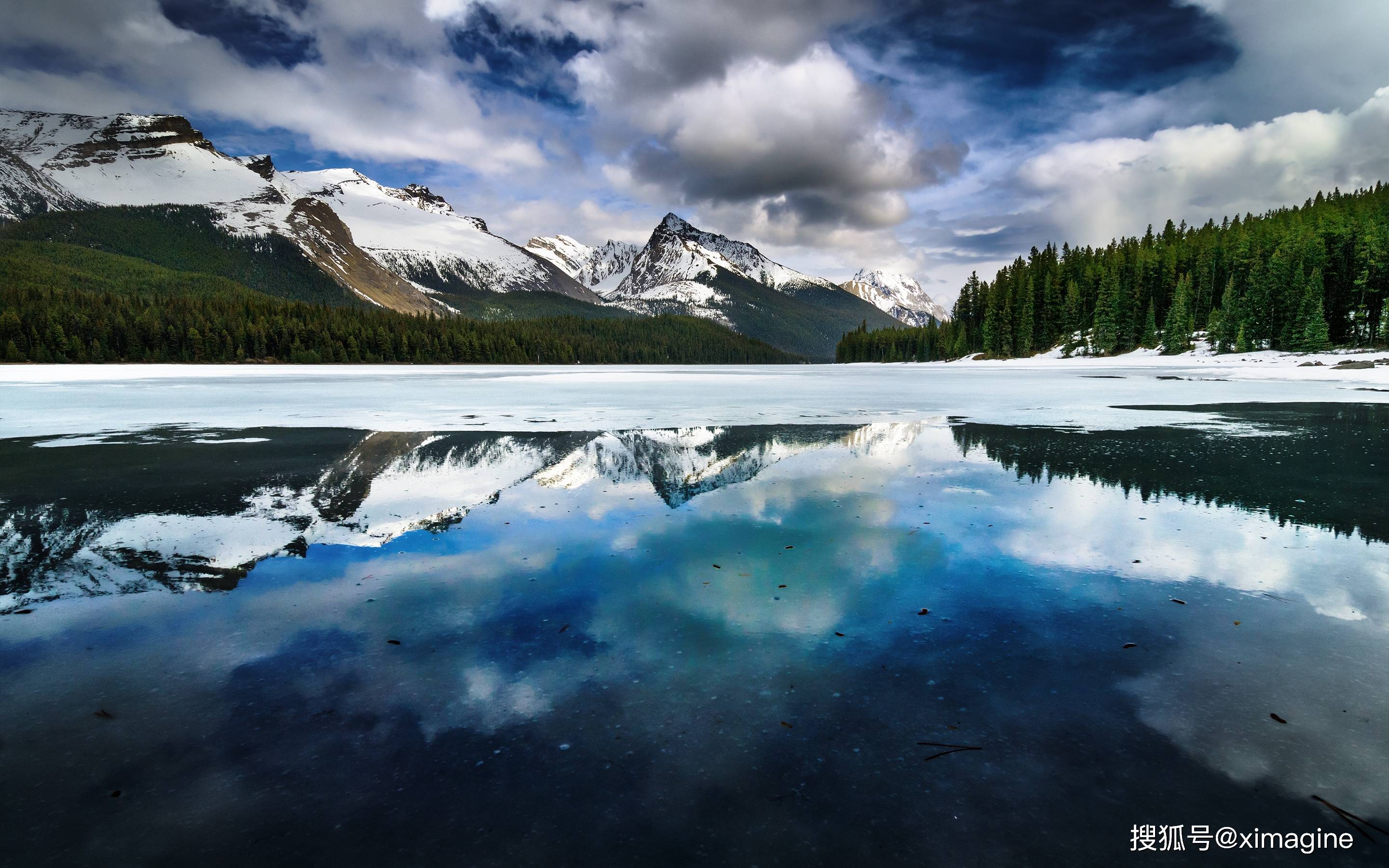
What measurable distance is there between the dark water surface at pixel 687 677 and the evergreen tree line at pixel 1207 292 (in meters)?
78.9

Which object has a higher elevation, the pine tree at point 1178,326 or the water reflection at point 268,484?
the pine tree at point 1178,326

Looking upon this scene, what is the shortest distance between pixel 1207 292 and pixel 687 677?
112m

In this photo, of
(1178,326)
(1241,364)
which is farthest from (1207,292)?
(1241,364)

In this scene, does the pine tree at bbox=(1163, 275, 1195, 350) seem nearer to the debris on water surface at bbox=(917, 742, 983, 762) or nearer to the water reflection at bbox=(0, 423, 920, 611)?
the water reflection at bbox=(0, 423, 920, 611)

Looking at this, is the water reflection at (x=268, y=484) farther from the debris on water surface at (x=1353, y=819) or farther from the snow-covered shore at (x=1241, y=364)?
the snow-covered shore at (x=1241, y=364)

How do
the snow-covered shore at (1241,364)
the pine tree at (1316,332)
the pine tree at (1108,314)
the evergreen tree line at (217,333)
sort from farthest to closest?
the evergreen tree line at (217,333) < the pine tree at (1108,314) < the pine tree at (1316,332) < the snow-covered shore at (1241,364)

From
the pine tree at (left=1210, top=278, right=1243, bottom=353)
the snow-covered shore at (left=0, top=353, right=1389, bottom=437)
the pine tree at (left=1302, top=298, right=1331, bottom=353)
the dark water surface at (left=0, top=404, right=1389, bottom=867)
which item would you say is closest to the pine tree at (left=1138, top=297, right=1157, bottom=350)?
the pine tree at (left=1210, top=278, right=1243, bottom=353)

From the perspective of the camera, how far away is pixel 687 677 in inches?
193

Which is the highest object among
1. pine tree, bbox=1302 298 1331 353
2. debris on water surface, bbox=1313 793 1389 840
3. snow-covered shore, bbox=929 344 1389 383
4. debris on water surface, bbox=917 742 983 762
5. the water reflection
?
pine tree, bbox=1302 298 1331 353

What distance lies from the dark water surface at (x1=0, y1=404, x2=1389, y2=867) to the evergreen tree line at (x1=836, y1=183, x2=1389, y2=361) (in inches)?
3107

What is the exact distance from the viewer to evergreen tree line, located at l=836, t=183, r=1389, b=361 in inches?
2707

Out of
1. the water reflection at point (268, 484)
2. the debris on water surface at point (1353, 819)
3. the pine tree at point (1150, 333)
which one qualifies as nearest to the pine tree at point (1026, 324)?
the pine tree at point (1150, 333)

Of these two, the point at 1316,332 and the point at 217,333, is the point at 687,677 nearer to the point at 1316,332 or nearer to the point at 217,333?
the point at 1316,332

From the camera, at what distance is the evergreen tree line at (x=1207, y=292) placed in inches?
2707
